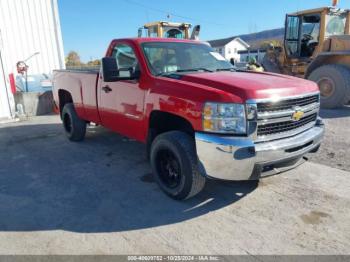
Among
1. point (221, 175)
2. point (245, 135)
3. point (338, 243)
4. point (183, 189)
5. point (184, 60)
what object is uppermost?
point (184, 60)

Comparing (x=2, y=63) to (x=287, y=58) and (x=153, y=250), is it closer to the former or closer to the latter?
(x=153, y=250)

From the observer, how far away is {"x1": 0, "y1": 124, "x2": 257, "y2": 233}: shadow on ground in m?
3.18

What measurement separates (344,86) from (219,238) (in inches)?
294

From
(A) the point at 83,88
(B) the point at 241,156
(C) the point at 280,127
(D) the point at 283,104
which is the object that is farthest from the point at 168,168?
(A) the point at 83,88

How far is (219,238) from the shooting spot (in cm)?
A: 282

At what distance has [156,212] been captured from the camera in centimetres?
332

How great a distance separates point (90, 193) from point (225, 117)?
210 centimetres

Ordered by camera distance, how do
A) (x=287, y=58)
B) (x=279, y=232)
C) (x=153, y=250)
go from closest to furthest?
1. (x=153, y=250)
2. (x=279, y=232)
3. (x=287, y=58)

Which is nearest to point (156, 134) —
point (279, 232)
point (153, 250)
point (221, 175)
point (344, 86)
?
point (221, 175)

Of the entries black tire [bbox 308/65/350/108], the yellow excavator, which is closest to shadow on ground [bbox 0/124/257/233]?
black tire [bbox 308/65/350/108]

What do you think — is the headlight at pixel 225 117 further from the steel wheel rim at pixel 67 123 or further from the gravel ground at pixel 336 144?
the steel wheel rim at pixel 67 123

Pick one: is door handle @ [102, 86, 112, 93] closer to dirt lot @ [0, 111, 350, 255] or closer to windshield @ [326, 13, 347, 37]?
dirt lot @ [0, 111, 350, 255]

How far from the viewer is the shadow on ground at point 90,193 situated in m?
3.18

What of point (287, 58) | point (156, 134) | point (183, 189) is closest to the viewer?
point (183, 189)
